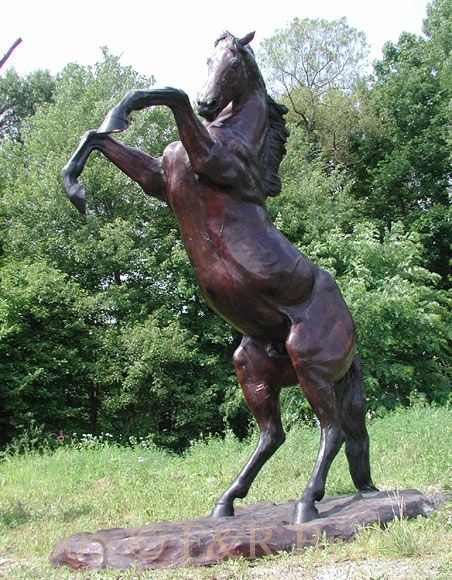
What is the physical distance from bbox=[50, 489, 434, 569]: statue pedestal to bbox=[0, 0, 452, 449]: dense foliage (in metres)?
8.90

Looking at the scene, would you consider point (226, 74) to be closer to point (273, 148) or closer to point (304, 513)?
point (273, 148)

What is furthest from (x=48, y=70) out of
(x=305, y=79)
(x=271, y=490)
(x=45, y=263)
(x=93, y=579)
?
(x=93, y=579)

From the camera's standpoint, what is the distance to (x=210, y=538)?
3035mm

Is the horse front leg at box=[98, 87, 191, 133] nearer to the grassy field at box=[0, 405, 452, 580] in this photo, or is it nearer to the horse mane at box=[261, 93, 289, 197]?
the horse mane at box=[261, 93, 289, 197]

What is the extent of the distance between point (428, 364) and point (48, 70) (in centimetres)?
1818

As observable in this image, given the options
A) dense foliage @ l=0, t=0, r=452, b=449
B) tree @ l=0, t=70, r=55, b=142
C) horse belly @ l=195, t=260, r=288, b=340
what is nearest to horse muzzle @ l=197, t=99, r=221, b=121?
horse belly @ l=195, t=260, r=288, b=340

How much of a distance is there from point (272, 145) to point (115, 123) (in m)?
1.23

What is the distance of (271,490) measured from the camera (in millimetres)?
5684

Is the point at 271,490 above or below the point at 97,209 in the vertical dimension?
below

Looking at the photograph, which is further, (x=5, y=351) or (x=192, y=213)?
(x=5, y=351)

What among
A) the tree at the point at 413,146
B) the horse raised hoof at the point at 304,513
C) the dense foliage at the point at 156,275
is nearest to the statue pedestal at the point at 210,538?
the horse raised hoof at the point at 304,513

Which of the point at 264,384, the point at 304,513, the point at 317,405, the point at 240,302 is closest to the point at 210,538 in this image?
the point at 304,513

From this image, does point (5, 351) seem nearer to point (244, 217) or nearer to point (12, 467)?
point (12, 467)

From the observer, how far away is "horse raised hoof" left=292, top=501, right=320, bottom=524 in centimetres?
339
